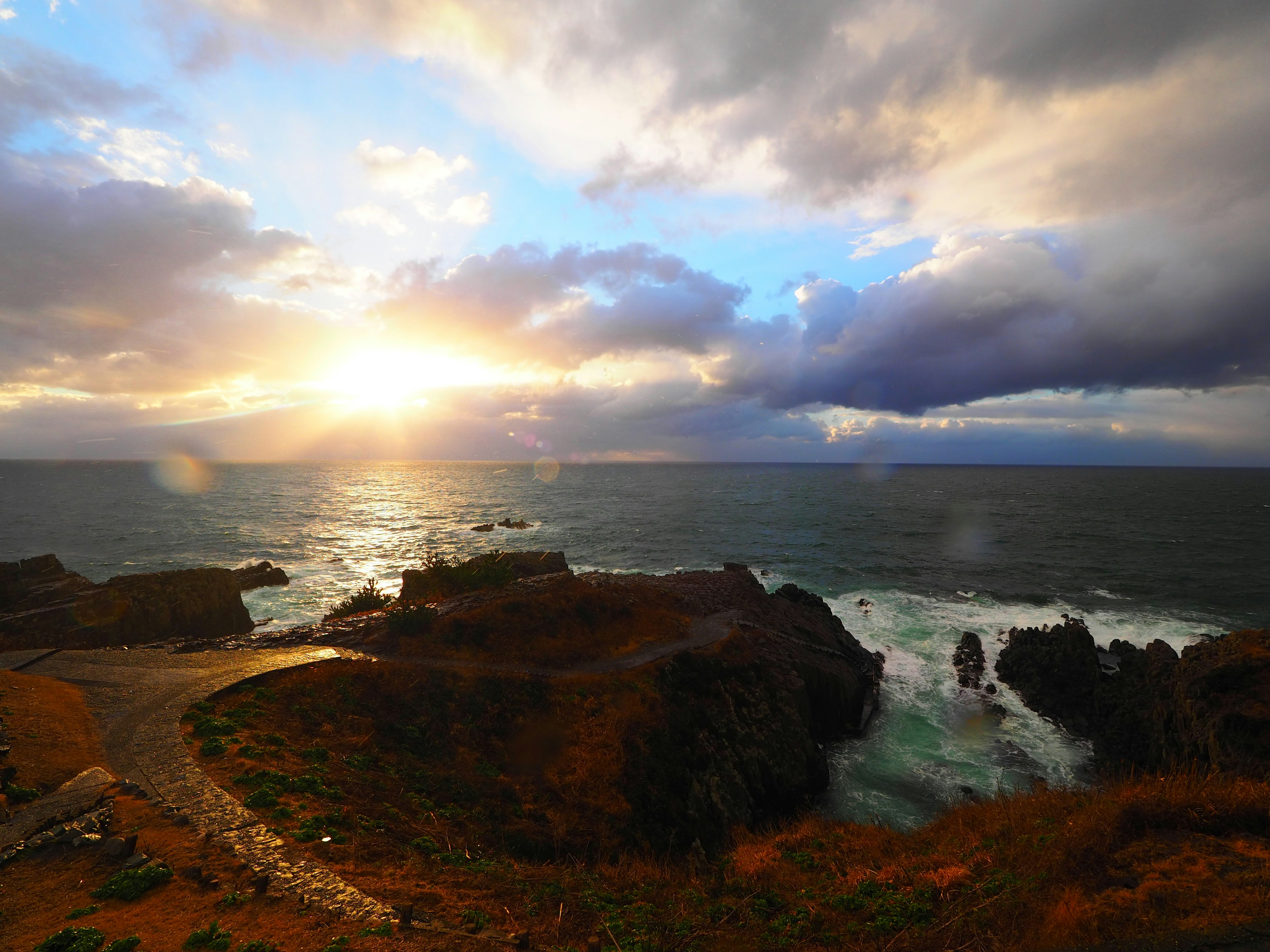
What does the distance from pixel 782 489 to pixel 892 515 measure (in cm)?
6464

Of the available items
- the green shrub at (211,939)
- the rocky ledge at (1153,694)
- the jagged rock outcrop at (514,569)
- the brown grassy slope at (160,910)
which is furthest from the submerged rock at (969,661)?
the green shrub at (211,939)

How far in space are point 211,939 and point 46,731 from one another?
36.0ft

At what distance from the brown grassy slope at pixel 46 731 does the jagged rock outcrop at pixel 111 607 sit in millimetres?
11405

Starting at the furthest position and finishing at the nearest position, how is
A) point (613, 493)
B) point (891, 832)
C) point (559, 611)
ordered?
1. point (613, 493)
2. point (559, 611)
3. point (891, 832)

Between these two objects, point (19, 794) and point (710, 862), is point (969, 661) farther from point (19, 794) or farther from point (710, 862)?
point (19, 794)

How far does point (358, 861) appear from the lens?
10.4 m

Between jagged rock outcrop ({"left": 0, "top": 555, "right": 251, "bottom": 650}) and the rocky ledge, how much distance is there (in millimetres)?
42365

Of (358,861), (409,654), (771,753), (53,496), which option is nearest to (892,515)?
(771,753)

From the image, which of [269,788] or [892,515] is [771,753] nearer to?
[269,788]

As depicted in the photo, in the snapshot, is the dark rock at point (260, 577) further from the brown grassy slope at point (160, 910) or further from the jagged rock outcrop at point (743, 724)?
the brown grassy slope at point (160, 910)

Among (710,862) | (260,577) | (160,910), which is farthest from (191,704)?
(260,577)

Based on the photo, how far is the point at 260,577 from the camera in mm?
46656

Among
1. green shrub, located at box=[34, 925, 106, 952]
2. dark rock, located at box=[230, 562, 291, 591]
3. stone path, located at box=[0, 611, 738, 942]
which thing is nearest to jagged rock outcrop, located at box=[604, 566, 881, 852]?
stone path, located at box=[0, 611, 738, 942]

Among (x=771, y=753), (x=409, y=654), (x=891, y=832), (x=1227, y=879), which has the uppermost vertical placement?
(x=1227, y=879)
